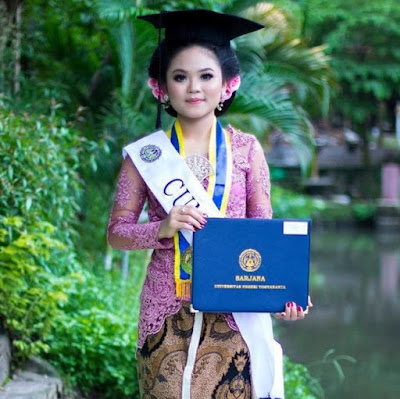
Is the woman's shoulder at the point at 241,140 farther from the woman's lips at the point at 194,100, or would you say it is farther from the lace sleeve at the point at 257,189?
the woman's lips at the point at 194,100

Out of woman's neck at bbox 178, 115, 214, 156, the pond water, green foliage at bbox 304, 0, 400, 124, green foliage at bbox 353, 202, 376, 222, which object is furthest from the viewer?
green foliage at bbox 304, 0, 400, 124

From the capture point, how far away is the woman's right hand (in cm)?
205

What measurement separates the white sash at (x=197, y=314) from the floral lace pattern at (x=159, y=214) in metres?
0.04

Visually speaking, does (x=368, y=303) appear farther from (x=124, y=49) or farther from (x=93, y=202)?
(x=124, y=49)

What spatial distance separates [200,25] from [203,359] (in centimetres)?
89

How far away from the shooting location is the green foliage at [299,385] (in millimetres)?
4082

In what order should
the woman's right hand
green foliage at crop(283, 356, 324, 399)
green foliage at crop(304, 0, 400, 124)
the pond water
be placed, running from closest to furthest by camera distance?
1. the woman's right hand
2. green foliage at crop(283, 356, 324, 399)
3. the pond water
4. green foliage at crop(304, 0, 400, 124)

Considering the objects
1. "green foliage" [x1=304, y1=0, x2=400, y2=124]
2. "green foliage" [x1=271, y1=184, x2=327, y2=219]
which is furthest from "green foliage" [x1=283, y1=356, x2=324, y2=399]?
"green foliage" [x1=304, y1=0, x2=400, y2=124]

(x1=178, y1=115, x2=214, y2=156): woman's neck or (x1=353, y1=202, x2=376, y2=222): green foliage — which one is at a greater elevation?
(x1=353, y1=202, x2=376, y2=222): green foliage

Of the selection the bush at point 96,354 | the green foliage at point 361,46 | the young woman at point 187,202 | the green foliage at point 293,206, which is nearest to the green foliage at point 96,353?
the bush at point 96,354

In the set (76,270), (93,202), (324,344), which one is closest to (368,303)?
(324,344)

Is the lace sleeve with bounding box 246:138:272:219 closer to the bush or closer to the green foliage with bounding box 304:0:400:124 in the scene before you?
the bush

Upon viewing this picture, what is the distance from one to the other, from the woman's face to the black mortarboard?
4 cm

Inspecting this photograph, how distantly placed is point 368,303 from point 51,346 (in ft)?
18.1
